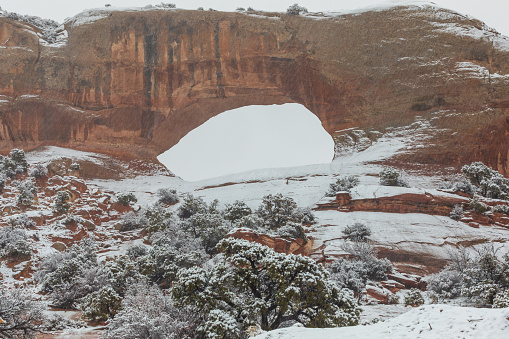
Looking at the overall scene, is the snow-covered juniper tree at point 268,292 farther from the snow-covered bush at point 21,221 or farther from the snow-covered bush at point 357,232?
the snow-covered bush at point 21,221

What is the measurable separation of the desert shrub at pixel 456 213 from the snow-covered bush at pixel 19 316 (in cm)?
1987

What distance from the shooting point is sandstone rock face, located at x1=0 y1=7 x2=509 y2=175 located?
3806 cm

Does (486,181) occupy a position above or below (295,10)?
below

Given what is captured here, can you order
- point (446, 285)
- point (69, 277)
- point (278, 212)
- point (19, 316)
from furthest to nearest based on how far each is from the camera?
point (278, 212), point (69, 277), point (446, 285), point (19, 316)

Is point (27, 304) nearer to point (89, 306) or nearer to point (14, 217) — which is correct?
point (89, 306)

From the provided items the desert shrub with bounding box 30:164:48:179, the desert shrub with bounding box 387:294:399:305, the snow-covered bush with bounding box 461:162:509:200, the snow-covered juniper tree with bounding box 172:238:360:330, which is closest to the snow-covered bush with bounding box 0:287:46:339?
the snow-covered juniper tree with bounding box 172:238:360:330

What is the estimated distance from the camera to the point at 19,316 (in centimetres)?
1284

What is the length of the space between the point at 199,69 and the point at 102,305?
27880 mm

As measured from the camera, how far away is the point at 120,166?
37.4 m

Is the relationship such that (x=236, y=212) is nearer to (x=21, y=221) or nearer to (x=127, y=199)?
(x=127, y=199)

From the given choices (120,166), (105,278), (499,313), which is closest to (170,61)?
(120,166)

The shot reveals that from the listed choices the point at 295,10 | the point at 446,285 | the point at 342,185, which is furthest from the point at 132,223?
the point at 295,10

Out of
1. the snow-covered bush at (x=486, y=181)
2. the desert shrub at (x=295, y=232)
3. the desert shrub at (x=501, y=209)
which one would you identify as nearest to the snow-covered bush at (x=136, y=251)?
the desert shrub at (x=295, y=232)

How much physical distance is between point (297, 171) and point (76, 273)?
19120mm
